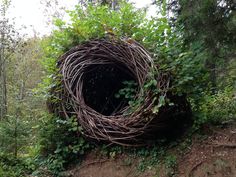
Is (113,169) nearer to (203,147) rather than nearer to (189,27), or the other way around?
(203,147)

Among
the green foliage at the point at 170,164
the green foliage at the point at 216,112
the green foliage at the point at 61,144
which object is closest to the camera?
the green foliage at the point at 170,164

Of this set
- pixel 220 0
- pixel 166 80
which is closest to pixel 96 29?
pixel 166 80

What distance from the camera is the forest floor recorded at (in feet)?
8.17

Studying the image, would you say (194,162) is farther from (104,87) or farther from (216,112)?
(104,87)

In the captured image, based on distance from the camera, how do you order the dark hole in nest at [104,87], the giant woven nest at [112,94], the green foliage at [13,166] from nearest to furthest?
1. the giant woven nest at [112,94]
2. the green foliage at [13,166]
3. the dark hole in nest at [104,87]

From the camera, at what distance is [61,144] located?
337 cm

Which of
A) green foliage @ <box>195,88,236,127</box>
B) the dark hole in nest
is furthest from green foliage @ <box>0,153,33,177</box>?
green foliage @ <box>195,88,236,127</box>

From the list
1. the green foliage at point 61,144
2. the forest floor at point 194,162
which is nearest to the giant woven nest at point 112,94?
the green foliage at point 61,144

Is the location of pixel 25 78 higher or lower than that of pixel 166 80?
higher

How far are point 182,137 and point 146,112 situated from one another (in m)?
0.55

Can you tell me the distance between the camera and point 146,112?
274 cm

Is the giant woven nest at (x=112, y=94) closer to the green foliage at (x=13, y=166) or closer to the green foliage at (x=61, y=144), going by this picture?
the green foliage at (x=61, y=144)

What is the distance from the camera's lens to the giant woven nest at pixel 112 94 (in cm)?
282

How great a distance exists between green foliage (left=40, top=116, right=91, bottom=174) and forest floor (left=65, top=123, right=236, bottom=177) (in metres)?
0.21
